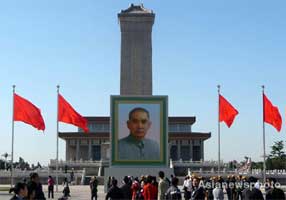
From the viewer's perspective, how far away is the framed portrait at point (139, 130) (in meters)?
35.7

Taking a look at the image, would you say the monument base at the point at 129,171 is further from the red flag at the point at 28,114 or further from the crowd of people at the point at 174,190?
the crowd of people at the point at 174,190

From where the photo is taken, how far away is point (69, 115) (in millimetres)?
33281

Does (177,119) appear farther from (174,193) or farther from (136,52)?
(174,193)

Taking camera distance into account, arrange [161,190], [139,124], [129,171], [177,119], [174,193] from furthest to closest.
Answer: [177,119]
[139,124]
[129,171]
[161,190]
[174,193]

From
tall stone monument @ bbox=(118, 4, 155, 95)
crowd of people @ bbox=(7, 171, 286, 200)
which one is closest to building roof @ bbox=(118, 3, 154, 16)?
tall stone monument @ bbox=(118, 4, 155, 95)

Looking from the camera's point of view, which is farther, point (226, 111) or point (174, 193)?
point (226, 111)

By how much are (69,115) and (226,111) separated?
377 inches

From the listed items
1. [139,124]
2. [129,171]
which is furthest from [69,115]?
[129,171]

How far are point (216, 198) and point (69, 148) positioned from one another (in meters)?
65.3

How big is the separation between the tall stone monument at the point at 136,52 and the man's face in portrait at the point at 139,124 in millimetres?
34816

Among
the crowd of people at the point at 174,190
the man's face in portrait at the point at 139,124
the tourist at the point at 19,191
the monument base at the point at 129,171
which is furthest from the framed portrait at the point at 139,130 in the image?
the tourist at the point at 19,191

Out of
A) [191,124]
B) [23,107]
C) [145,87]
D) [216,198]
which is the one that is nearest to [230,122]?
[23,107]

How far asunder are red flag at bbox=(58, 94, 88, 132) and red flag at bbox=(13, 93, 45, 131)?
8.13ft

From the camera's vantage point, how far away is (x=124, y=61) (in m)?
70.7
